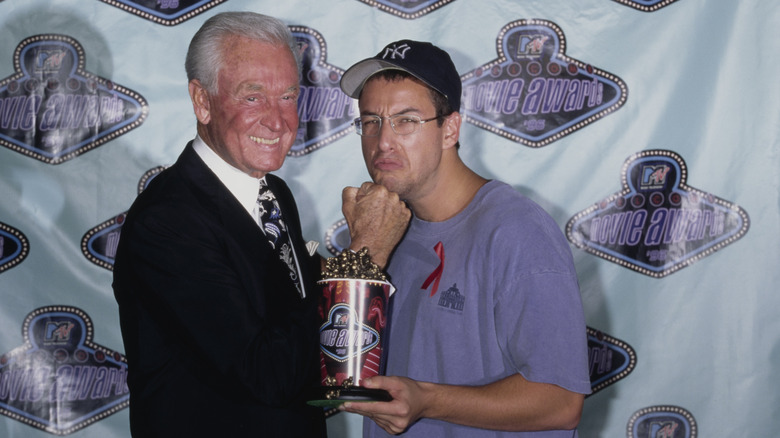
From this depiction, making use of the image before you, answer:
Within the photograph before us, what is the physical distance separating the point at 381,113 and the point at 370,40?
3.41ft

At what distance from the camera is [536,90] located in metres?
2.90

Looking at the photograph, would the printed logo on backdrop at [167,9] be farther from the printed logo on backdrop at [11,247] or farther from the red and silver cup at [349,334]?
the red and silver cup at [349,334]

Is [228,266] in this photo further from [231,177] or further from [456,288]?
[456,288]

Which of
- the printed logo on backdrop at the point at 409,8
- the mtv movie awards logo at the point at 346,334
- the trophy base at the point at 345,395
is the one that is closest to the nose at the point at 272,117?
the mtv movie awards logo at the point at 346,334

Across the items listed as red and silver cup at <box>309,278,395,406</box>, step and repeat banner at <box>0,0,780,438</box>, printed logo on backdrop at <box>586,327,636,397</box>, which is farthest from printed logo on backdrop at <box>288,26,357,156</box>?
red and silver cup at <box>309,278,395,406</box>

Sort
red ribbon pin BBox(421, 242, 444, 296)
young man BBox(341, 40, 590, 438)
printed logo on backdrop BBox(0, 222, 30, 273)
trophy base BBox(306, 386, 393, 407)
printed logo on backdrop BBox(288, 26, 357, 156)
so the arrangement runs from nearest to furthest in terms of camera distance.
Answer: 1. trophy base BBox(306, 386, 393, 407)
2. young man BBox(341, 40, 590, 438)
3. red ribbon pin BBox(421, 242, 444, 296)
4. printed logo on backdrop BBox(0, 222, 30, 273)
5. printed logo on backdrop BBox(288, 26, 357, 156)

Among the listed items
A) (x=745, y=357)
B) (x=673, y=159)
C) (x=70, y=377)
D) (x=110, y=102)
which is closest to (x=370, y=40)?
(x=110, y=102)

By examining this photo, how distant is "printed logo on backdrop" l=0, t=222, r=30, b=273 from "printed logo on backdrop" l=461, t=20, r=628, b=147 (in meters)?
1.68

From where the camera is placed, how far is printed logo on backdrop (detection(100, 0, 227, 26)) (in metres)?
2.80

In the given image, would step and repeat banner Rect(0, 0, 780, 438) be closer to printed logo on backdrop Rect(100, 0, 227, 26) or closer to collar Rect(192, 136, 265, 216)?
printed logo on backdrop Rect(100, 0, 227, 26)

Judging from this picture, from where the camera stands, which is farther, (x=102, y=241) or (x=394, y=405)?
(x=102, y=241)

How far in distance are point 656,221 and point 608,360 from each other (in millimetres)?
559

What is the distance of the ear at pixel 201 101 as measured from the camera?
1.87 meters

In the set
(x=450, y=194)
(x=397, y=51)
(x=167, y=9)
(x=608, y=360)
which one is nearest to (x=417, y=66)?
(x=397, y=51)
